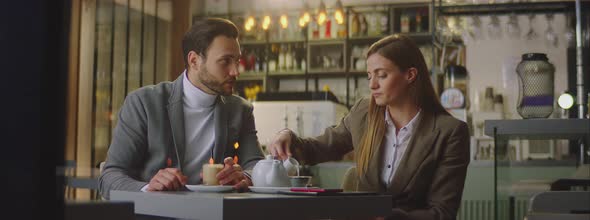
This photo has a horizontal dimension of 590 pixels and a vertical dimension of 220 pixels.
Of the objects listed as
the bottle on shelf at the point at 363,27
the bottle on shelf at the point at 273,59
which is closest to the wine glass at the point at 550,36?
the bottle on shelf at the point at 363,27

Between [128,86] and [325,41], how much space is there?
216 centimetres

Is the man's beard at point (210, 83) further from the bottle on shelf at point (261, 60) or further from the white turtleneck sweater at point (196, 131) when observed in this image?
the bottle on shelf at point (261, 60)

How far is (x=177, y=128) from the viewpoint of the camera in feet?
7.16

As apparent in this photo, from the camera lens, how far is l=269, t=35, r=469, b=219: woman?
2178 mm

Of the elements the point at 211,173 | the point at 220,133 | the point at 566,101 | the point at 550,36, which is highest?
the point at 550,36

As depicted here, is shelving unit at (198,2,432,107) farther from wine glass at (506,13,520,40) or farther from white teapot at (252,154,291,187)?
white teapot at (252,154,291,187)

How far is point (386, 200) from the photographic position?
1.68 m

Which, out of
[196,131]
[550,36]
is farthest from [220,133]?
[550,36]

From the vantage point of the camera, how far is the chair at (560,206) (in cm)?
200

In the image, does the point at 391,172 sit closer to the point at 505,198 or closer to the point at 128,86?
the point at 505,198

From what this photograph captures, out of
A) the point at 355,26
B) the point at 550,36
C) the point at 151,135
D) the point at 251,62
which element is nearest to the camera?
the point at 151,135

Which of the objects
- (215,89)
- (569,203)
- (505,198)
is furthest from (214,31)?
(505,198)

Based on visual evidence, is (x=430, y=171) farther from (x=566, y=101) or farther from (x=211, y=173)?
(x=566, y=101)

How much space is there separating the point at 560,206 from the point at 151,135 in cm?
122
